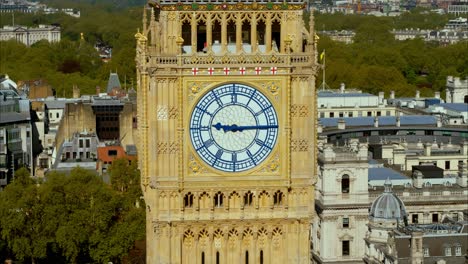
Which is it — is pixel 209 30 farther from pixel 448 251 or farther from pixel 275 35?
pixel 448 251

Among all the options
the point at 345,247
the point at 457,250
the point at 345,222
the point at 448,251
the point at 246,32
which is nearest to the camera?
the point at 246,32

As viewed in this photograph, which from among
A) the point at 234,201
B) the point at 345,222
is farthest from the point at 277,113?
the point at 345,222

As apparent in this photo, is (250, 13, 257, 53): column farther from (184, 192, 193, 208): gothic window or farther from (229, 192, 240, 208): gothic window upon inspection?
(184, 192, 193, 208): gothic window

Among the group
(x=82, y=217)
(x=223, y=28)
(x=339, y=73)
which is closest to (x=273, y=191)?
(x=223, y=28)

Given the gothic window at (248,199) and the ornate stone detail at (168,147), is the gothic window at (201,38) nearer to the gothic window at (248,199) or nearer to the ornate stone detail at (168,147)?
the ornate stone detail at (168,147)

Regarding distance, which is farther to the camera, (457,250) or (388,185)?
(388,185)

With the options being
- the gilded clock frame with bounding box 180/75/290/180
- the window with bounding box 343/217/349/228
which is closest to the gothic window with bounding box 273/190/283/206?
the gilded clock frame with bounding box 180/75/290/180
